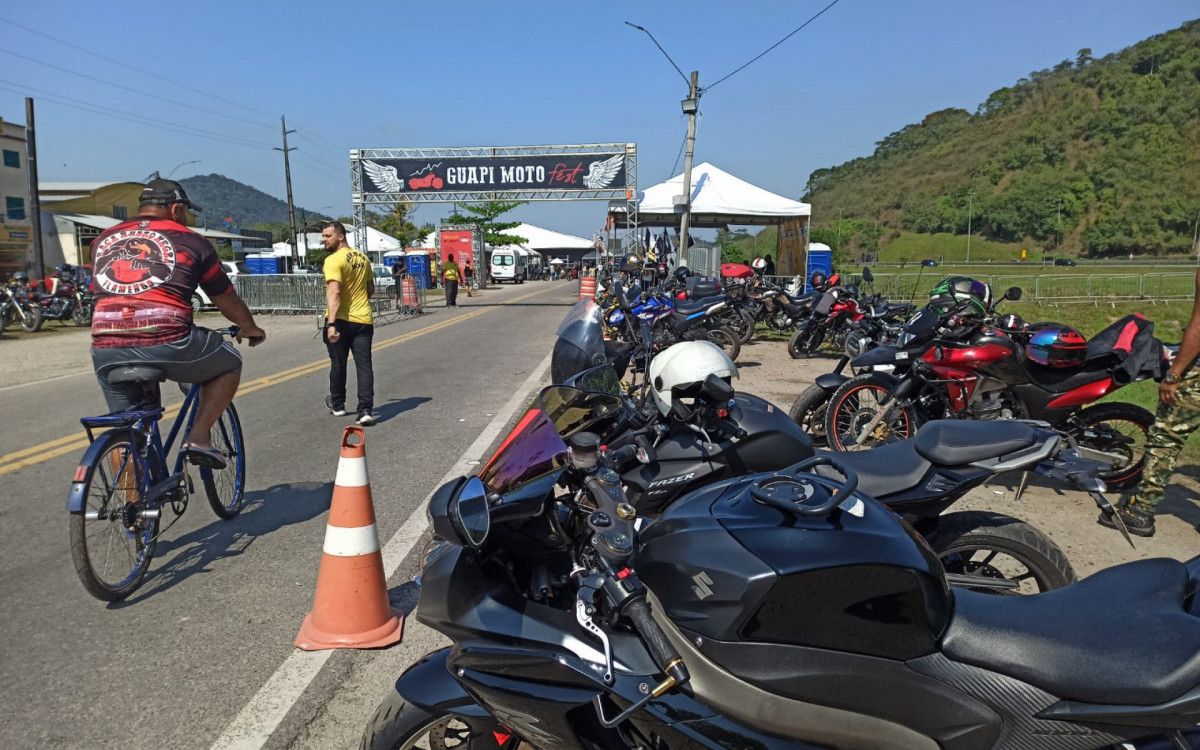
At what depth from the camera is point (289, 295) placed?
23.3 meters

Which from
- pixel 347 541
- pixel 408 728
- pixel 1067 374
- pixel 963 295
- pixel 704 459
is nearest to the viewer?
pixel 408 728

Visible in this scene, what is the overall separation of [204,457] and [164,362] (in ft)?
2.14

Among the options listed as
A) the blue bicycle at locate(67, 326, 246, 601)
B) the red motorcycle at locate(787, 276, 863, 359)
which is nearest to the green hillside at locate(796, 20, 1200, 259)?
the red motorcycle at locate(787, 276, 863, 359)

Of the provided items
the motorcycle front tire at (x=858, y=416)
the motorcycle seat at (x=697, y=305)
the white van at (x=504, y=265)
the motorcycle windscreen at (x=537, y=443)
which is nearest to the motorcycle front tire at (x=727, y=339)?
the motorcycle seat at (x=697, y=305)

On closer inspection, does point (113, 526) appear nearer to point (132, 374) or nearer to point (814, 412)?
point (132, 374)

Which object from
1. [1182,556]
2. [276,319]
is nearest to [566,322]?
[1182,556]

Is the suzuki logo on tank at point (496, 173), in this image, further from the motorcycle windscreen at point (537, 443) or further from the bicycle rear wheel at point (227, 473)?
the motorcycle windscreen at point (537, 443)

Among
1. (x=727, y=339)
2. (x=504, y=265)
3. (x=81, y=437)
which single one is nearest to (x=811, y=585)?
(x=81, y=437)

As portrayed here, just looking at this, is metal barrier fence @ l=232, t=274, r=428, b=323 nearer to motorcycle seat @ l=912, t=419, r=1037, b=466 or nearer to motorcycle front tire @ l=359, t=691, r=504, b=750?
motorcycle seat @ l=912, t=419, r=1037, b=466

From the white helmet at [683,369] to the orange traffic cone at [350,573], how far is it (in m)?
1.30

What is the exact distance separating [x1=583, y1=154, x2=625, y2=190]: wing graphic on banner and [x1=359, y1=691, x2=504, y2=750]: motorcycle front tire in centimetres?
2880

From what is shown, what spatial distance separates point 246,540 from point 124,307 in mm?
1535

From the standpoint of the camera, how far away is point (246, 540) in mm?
4469

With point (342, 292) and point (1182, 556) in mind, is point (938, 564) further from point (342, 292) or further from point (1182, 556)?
point (342, 292)
